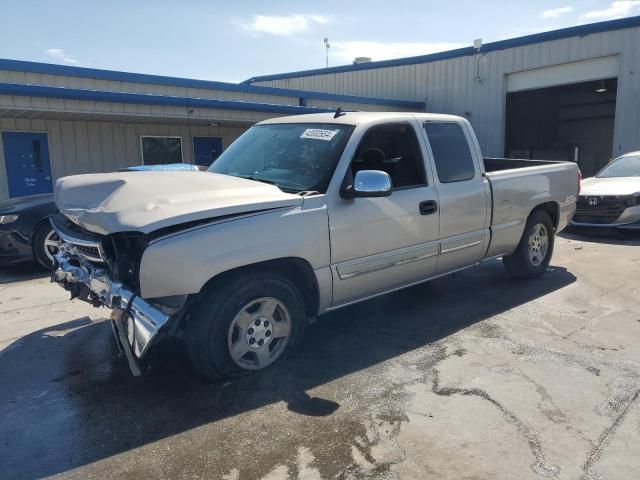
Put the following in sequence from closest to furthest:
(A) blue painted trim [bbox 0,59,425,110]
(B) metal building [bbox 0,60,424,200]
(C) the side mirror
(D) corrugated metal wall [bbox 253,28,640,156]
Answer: (C) the side mirror, (B) metal building [bbox 0,60,424,200], (A) blue painted trim [bbox 0,59,425,110], (D) corrugated metal wall [bbox 253,28,640,156]

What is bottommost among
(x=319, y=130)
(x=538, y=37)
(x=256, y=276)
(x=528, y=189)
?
(x=256, y=276)

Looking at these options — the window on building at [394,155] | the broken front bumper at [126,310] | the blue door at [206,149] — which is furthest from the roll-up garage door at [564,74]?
the broken front bumper at [126,310]

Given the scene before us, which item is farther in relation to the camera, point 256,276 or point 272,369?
point 272,369

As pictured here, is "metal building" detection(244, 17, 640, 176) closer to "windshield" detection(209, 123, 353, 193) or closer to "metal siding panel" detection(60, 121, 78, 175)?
"metal siding panel" detection(60, 121, 78, 175)

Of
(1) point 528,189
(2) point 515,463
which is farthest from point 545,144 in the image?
(2) point 515,463

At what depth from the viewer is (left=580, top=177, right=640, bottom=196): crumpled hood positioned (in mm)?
9342

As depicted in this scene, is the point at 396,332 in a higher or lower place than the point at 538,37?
lower

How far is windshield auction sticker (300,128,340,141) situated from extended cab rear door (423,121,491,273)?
1.06 m

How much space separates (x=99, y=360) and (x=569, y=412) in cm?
354

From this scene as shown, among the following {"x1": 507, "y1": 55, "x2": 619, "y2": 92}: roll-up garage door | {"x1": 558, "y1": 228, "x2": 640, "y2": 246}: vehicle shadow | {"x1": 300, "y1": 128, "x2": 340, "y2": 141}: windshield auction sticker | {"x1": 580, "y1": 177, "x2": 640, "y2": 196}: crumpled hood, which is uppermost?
{"x1": 507, "y1": 55, "x2": 619, "y2": 92}: roll-up garage door

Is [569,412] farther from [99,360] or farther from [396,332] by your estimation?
[99,360]

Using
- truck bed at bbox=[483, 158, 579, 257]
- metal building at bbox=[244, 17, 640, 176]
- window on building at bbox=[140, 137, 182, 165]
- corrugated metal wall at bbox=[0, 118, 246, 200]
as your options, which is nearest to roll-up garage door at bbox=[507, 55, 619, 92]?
metal building at bbox=[244, 17, 640, 176]

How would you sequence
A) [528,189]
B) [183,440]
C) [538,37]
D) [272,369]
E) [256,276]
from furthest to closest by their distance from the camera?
[538,37] → [528,189] → [272,369] → [256,276] → [183,440]

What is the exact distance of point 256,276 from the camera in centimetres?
366
